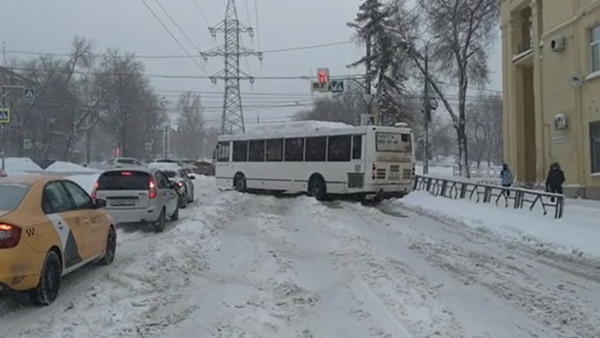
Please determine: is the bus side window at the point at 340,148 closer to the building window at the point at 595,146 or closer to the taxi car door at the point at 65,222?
the building window at the point at 595,146

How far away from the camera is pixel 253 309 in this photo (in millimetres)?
7051

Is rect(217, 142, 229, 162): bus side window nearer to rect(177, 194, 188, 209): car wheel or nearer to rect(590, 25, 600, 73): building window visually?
rect(177, 194, 188, 209): car wheel

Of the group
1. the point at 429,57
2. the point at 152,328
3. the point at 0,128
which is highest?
the point at 429,57

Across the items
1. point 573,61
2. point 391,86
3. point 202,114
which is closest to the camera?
point 573,61

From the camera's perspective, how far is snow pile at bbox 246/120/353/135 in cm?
2678

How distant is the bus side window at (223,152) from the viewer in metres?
31.8

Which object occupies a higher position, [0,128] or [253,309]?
[0,128]

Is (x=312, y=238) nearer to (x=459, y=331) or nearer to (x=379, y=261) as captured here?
(x=379, y=261)

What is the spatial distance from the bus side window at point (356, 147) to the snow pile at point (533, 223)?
289 cm

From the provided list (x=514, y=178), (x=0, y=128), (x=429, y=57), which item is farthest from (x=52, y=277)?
(x=0, y=128)

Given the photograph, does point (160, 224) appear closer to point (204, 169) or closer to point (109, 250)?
point (109, 250)

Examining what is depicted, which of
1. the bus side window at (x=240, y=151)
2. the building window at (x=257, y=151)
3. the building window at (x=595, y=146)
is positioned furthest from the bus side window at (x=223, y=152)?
the building window at (x=595, y=146)

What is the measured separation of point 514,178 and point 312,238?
23664mm

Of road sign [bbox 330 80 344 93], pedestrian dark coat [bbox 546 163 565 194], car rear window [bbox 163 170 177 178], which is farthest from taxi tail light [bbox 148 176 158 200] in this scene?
road sign [bbox 330 80 344 93]
